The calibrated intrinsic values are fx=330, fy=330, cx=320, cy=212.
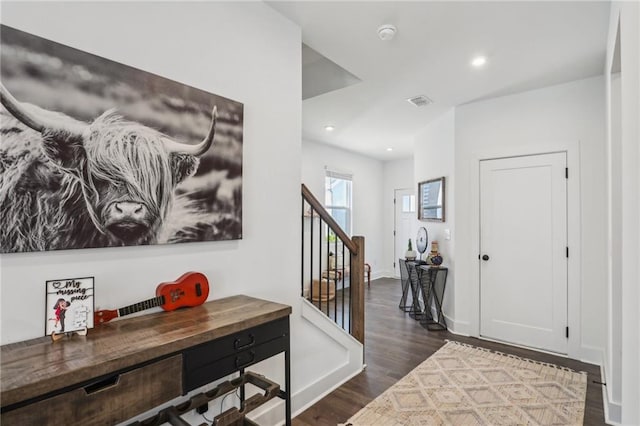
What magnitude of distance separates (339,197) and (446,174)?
105 inches

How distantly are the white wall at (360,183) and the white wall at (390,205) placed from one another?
0.35 feet

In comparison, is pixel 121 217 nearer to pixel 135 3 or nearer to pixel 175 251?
pixel 175 251

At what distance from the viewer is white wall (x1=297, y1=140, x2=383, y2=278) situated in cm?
588

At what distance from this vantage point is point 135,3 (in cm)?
154

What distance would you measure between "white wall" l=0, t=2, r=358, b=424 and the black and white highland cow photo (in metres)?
0.07

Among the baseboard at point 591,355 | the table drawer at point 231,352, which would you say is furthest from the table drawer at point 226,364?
the baseboard at point 591,355

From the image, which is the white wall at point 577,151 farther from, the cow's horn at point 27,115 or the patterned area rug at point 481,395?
the cow's horn at point 27,115

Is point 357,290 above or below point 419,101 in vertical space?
below

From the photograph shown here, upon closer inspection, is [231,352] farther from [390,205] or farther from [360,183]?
[390,205]

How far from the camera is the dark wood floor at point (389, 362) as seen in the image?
2.29 metres

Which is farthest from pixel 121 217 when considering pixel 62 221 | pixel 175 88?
pixel 175 88

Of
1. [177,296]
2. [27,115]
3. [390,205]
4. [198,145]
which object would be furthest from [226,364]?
[390,205]

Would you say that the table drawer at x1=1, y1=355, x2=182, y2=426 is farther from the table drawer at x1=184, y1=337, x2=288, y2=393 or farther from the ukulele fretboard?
the ukulele fretboard

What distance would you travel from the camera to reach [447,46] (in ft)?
8.70
